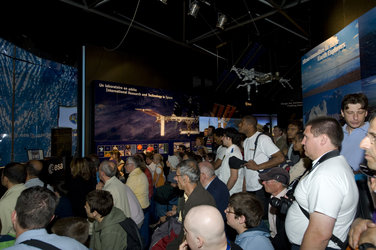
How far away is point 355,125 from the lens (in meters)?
2.27

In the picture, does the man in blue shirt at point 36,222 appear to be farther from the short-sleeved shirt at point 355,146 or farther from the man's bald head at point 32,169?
the short-sleeved shirt at point 355,146

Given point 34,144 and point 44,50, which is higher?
point 44,50

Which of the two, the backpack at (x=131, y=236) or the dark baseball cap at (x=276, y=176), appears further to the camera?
the dark baseball cap at (x=276, y=176)

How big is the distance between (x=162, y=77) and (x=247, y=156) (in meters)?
6.53

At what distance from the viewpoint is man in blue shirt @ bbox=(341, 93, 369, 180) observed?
2223 mm

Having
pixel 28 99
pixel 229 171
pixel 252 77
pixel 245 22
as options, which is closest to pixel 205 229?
pixel 229 171

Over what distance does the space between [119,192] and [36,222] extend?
155 cm

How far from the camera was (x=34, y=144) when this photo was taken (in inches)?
221

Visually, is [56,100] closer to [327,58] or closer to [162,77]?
[162,77]

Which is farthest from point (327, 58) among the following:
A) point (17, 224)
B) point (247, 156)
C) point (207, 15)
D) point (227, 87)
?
point (227, 87)

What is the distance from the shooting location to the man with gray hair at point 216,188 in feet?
9.66

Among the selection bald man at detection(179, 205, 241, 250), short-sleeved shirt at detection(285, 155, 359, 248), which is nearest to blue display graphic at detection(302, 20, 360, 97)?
short-sleeved shirt at detection(285, 155, 359, 248)

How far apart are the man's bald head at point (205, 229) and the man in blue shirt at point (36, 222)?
83cm

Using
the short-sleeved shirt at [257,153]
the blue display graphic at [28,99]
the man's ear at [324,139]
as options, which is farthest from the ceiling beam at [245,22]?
the man's ear at [324,139]
